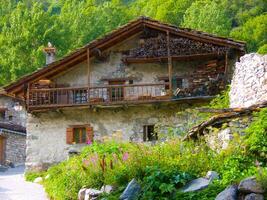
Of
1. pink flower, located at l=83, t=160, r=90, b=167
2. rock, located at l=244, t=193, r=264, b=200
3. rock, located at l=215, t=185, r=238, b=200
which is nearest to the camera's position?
rock, located at l=244, t=193, r=264, b=200

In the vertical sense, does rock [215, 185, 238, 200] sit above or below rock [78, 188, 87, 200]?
above

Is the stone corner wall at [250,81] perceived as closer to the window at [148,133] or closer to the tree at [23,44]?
the window at [148,133]

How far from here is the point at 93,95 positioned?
2383cm

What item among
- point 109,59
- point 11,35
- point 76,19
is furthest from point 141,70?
point 76,19

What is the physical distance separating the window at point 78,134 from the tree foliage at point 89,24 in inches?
766

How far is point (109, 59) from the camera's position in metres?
24.3

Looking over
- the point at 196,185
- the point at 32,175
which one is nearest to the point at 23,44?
the point at 32,175

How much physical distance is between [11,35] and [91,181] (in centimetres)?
3586

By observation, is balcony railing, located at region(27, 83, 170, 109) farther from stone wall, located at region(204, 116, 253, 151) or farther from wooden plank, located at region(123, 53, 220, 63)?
stone wall, located at region(204, 116, 253, 151)

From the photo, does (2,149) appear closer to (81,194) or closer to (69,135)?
(69,135)

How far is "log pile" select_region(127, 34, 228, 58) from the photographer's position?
22.6m

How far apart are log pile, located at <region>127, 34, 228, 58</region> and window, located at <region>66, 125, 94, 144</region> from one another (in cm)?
370

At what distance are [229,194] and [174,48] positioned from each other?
1526 centimetres

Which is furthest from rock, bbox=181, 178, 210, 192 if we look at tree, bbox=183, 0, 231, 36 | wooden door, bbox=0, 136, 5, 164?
tree, bbox=183, 0, 231, 36
